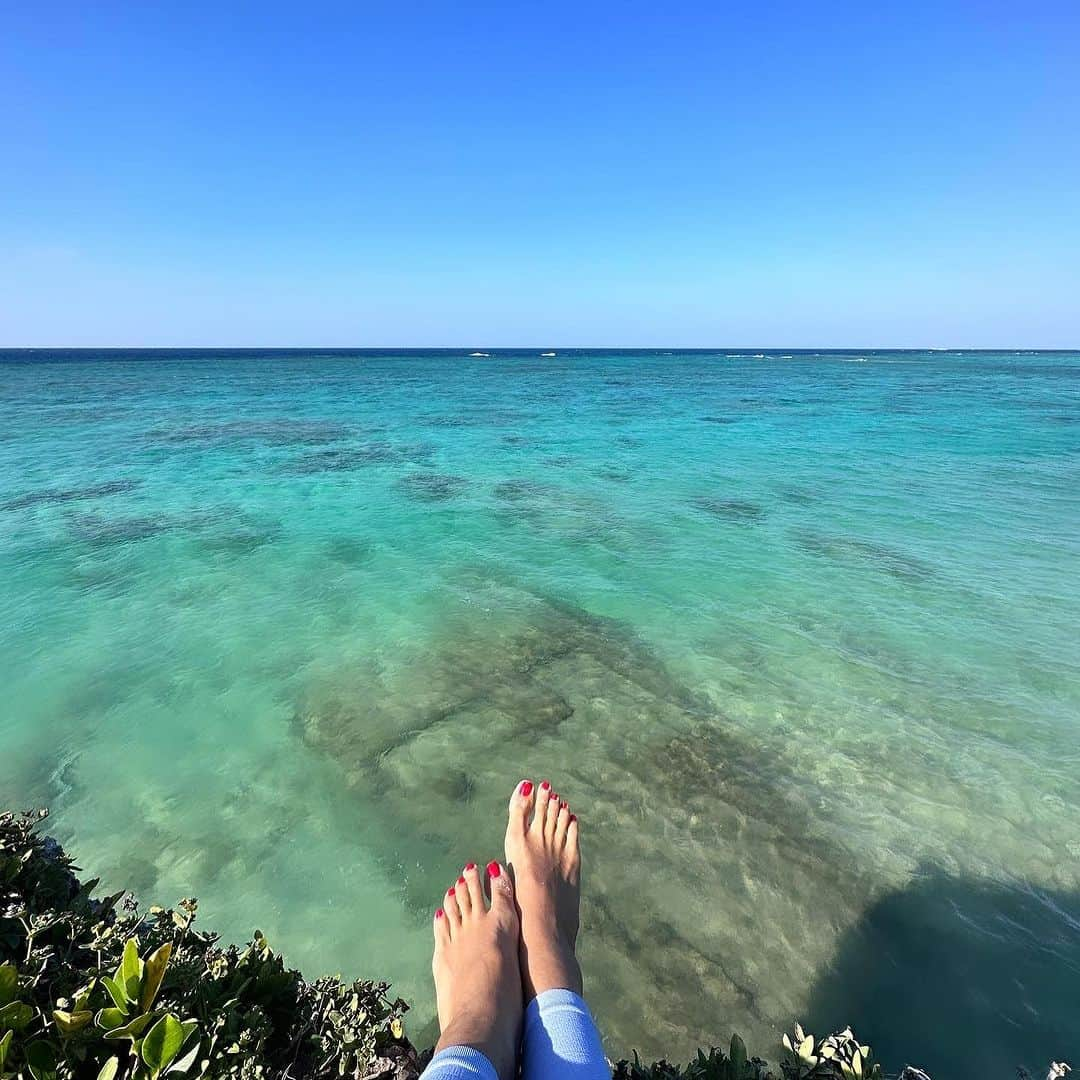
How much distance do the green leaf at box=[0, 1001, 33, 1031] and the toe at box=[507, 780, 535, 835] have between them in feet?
7.27

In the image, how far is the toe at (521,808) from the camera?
10.9ft

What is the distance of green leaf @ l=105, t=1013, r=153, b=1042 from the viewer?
1.37 metres

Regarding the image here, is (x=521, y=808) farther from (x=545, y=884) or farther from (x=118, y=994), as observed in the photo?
(x=118, y=994)

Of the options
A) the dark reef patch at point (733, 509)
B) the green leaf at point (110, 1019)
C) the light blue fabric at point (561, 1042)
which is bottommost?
the dark reef patch at point (733, 509)

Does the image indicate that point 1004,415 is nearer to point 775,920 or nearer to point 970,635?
point 970,635

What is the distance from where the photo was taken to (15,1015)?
4.50 ft

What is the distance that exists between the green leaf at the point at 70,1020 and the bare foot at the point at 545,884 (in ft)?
4.78

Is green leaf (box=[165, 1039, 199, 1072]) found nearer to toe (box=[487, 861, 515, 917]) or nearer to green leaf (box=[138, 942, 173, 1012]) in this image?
green leaf (box=[138, 942, 173, 1012])

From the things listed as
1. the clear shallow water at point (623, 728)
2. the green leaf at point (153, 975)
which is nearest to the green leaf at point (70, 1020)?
the green leaf at point (153, 975)

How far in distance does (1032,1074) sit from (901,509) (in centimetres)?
897

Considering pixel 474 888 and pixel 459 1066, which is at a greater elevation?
pixel 459 1066

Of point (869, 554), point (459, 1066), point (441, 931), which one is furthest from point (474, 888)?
point (869, 554)

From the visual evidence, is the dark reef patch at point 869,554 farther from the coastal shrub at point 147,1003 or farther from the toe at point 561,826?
the coastal shrub at point 147,1003

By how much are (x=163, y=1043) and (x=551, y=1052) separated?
1.04 metres
